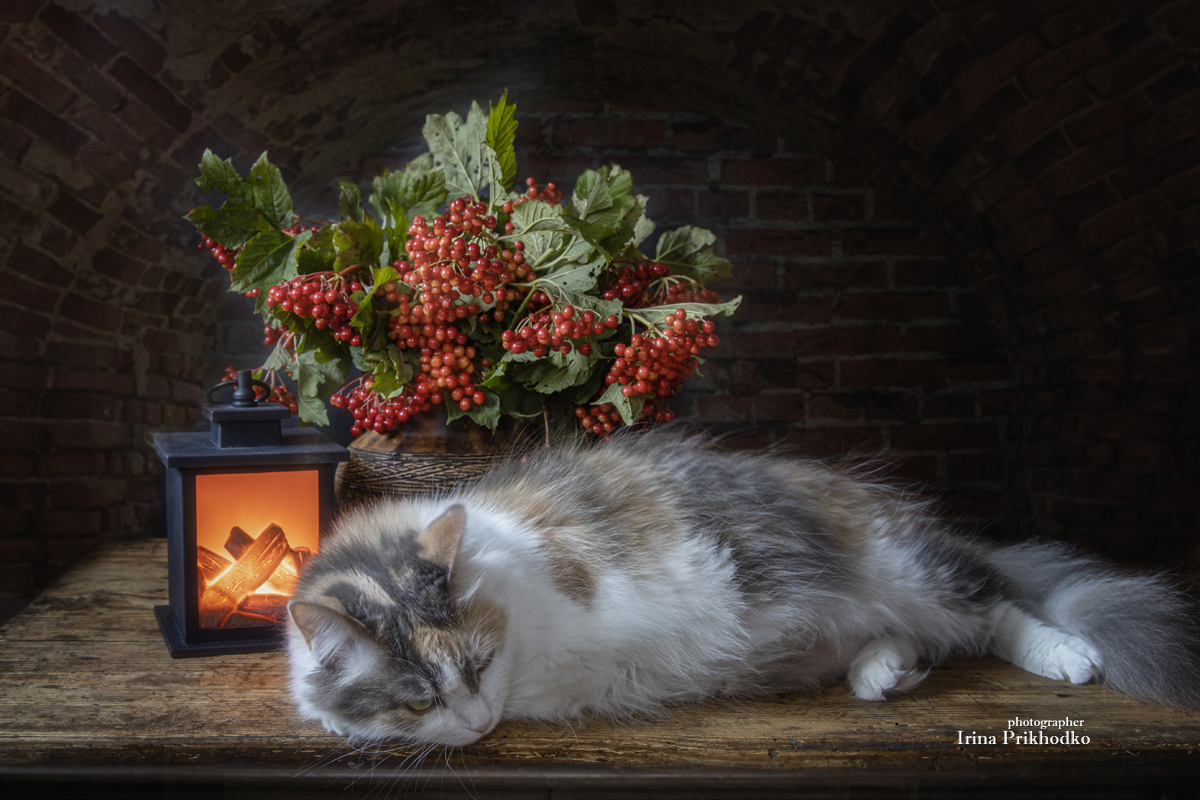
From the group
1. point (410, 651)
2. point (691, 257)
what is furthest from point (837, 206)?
point (410, 651)

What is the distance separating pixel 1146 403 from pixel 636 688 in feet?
4.96

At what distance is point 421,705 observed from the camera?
2.22ft

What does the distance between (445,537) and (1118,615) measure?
2.56 ft

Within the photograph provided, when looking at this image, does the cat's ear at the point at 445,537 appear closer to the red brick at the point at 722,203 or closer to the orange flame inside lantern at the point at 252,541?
the orange flame inside lantern at the point at 252,541

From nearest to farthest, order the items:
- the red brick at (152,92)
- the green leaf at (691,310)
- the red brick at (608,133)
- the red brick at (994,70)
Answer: the green leaf at (691,310), the red brick at (152,92), the red brick at (994,70), the red brick at (608,133)

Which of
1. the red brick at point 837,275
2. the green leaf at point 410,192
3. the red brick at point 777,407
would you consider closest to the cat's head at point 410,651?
the green leaf at point 410,192

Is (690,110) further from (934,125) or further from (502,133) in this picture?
(502,133)

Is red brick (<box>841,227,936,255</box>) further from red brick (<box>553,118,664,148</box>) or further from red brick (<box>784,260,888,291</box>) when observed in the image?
red brick (<box>553,118,664,148</box>)

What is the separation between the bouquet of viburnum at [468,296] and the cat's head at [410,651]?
0.84 ft

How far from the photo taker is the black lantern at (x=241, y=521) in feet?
2.89

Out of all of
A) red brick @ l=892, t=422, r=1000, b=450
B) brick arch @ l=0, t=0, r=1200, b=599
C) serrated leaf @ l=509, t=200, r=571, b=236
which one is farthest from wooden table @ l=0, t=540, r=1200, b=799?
red brick @ l=892, t=422, r=1000, b=450

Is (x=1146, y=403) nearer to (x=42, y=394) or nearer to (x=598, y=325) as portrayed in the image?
(x=598, y=325)

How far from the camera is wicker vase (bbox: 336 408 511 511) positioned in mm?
958

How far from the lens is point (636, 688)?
78 centimetres
